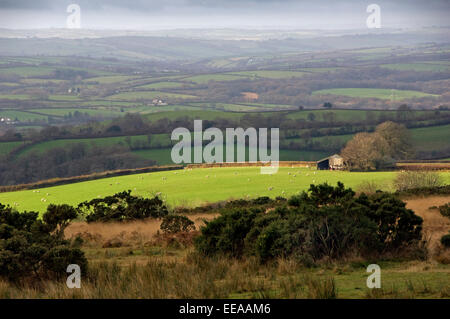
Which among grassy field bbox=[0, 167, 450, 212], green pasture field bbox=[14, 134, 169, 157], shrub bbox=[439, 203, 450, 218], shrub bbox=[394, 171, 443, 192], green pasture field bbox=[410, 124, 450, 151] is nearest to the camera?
shrub bbox=[439, 203, 450, 218]

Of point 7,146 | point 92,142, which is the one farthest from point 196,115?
point 7,146

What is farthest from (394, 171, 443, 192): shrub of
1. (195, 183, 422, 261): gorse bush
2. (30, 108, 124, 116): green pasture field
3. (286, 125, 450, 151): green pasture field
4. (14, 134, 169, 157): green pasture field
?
(30, 108, 124, 116): green pasture field

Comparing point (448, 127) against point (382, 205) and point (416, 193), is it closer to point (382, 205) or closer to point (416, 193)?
point (416, 193)

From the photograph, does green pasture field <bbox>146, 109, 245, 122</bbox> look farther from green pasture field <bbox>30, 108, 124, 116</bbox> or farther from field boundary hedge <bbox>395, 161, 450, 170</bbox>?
field boundary hedge <bbox>395, 161, 450, 170</bbox>

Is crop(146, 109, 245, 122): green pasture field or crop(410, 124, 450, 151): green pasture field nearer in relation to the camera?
crop(410, 124, 450, 151): green pasture field

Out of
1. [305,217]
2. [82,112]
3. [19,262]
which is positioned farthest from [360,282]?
[82,112]

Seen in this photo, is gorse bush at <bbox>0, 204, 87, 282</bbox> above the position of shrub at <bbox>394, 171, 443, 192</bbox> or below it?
above

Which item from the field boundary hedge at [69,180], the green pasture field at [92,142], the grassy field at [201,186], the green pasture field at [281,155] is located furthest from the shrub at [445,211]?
the green pasture field at [92,142]

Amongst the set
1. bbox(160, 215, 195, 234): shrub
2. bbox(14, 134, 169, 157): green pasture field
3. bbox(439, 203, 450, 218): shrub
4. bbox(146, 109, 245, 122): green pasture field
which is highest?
bbox(146, 109, 245, 122): green pasture field
